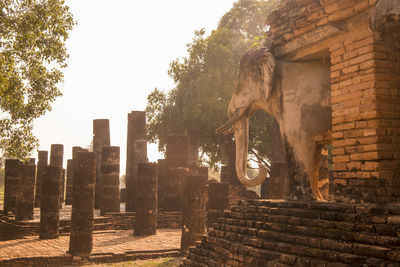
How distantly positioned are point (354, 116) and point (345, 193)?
98 centimetres

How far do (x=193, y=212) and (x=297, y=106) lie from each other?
4495mm

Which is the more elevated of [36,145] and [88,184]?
[36,145]

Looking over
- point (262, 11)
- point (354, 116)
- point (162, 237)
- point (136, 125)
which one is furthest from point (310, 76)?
point (262, 11)

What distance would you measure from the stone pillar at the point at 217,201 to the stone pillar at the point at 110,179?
13.6 feet

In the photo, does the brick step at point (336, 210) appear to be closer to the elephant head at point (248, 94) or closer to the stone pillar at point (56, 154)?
the elephant head at point (248, 94)

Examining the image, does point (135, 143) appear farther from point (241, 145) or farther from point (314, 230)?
point (314, 230)

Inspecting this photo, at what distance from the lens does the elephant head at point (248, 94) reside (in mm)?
6977

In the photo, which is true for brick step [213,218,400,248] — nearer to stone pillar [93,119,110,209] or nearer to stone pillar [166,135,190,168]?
stone pillar [166,135,190,168]

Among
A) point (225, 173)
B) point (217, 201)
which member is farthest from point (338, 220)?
point (225, 173)

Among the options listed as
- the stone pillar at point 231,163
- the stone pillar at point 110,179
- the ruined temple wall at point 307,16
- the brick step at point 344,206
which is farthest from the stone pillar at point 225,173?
the brick step at point 344,206

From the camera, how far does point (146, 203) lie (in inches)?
486

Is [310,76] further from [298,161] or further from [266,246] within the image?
[266,246]

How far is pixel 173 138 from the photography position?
53.8 ft

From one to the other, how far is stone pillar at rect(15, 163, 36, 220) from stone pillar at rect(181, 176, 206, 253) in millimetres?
6455
